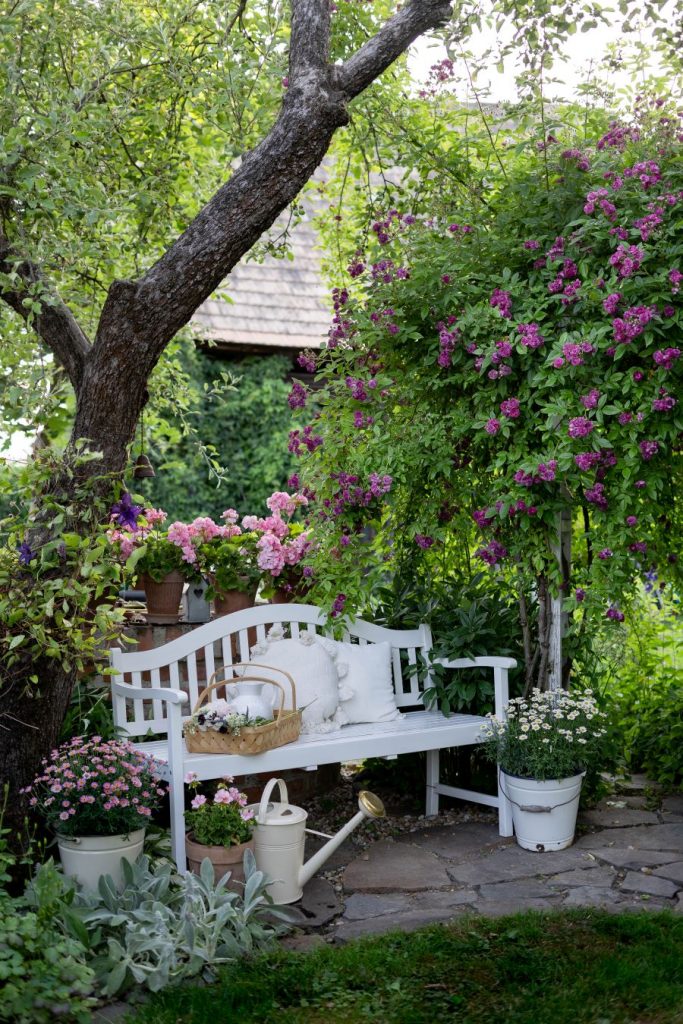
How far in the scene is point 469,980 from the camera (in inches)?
124

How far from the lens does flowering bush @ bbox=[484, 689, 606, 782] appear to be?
4379 millimetres

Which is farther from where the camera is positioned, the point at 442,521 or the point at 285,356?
the point at 285,356

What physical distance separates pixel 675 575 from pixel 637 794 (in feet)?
3.78

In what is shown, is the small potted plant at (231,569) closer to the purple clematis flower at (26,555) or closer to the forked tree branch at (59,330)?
the forked tree branch at (59,330)

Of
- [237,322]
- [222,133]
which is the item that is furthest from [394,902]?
[237,322]

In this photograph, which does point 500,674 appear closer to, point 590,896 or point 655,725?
point 590,896

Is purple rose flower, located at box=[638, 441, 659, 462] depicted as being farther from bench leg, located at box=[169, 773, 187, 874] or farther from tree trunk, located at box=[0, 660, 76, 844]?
tree trunk, located at box=[0, 660, 76, 844]

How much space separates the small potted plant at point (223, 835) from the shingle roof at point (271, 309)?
5.58 meters

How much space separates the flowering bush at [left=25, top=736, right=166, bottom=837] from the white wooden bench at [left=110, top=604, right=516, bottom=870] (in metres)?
0.27

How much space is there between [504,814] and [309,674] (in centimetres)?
104

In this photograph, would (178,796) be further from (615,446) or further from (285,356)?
(285,356)

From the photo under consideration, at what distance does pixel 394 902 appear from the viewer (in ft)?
12.8

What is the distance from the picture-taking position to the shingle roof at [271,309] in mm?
9016

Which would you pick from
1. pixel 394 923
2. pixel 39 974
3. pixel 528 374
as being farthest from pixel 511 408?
pixel 39 974
